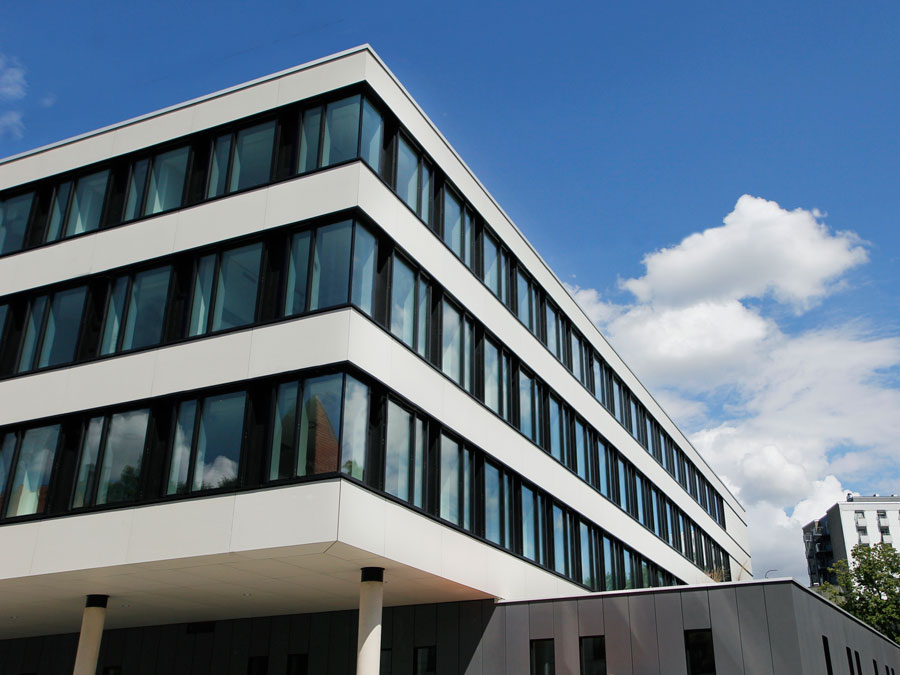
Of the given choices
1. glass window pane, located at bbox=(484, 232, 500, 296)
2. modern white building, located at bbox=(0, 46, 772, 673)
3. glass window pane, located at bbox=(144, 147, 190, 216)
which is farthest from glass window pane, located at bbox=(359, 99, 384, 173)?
glass window pane, located at bbox=(484, 232, 500, 296)

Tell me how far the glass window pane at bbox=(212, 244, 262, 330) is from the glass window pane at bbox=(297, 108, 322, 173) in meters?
2.27

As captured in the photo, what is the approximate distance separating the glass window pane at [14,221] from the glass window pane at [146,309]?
519 cm

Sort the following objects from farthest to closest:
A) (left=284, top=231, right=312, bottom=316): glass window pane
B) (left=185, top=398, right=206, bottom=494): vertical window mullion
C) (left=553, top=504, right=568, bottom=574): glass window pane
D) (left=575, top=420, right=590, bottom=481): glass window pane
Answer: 1. (left=575, top=420, right=590, bottom=481): glass window pane
2. (left=553, top=504, right=568, bottom=574): glass window pane
3. (left=284, top=231, right=312, bottom=316): glass window pane
4. (left=185, top=398, right=206, bottom=494): vertical window mullion

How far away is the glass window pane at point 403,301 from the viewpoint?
2025 cm

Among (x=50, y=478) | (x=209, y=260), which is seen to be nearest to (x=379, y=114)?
(x=209, y=260)

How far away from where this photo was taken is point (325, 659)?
23281 mm

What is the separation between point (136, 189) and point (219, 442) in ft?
27.2

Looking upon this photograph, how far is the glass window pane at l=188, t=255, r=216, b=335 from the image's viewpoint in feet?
65.8

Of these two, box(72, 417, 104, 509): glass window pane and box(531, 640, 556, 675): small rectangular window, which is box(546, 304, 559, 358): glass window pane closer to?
box(531, 640, 556, 675): small rectangular window

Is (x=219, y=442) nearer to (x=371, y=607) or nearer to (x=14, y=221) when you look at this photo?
(x=371, y=607)

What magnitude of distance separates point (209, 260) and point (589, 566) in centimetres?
1770

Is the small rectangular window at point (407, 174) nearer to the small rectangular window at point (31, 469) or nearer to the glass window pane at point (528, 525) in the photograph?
the glass window pane at point (528, 525)

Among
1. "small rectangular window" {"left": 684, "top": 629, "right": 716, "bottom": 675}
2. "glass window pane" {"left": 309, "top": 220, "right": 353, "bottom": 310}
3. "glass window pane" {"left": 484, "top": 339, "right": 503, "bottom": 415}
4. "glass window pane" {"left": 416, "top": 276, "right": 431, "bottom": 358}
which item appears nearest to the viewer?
"glass window pane" {"left": 309, "top": 220, "right": 353, "bottom": 310}

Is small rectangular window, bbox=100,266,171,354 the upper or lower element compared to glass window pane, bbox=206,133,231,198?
lower
